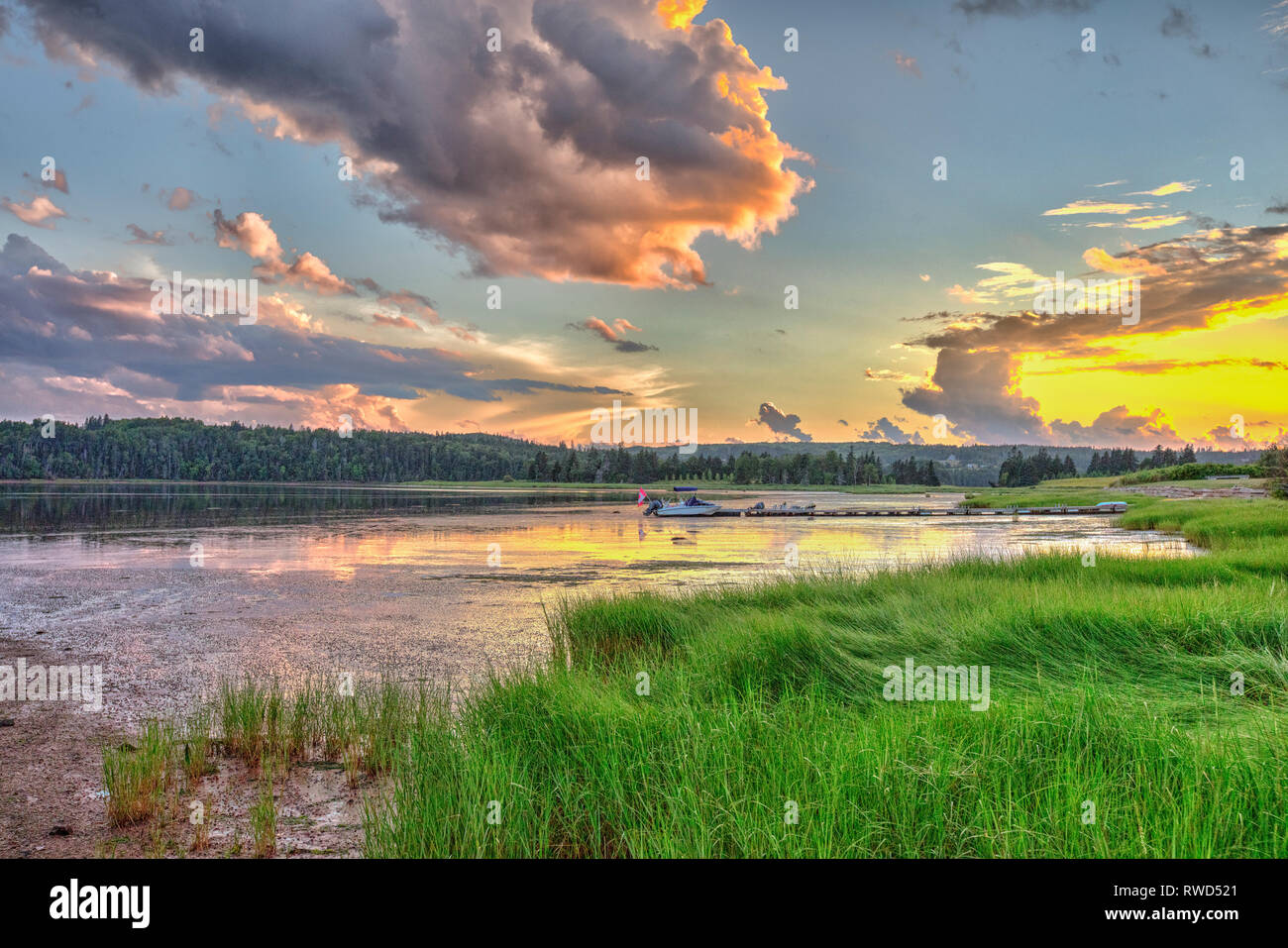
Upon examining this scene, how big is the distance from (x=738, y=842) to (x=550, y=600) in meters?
14.1

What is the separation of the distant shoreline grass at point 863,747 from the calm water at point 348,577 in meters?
3.73

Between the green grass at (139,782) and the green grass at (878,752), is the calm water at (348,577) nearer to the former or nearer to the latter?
the green grass at (139,782)

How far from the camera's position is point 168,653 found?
511 inches

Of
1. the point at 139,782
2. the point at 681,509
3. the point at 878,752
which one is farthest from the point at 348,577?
the point at 681,509

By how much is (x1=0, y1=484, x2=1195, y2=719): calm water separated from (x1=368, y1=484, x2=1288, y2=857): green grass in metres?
5.10

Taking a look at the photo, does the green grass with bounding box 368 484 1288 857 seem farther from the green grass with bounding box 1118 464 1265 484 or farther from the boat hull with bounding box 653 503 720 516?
the green grass with bounding box 1118 464 1265 484

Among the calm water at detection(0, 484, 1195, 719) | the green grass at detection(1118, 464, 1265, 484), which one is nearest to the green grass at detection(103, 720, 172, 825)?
the calm water at detection(0, 484, 1195, 719)

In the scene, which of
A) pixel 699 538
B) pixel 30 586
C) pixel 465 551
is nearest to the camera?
pixel 30 586

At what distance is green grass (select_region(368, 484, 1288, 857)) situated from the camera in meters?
4.62

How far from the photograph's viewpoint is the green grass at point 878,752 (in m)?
4.62

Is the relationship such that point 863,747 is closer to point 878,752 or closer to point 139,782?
point 878,752
